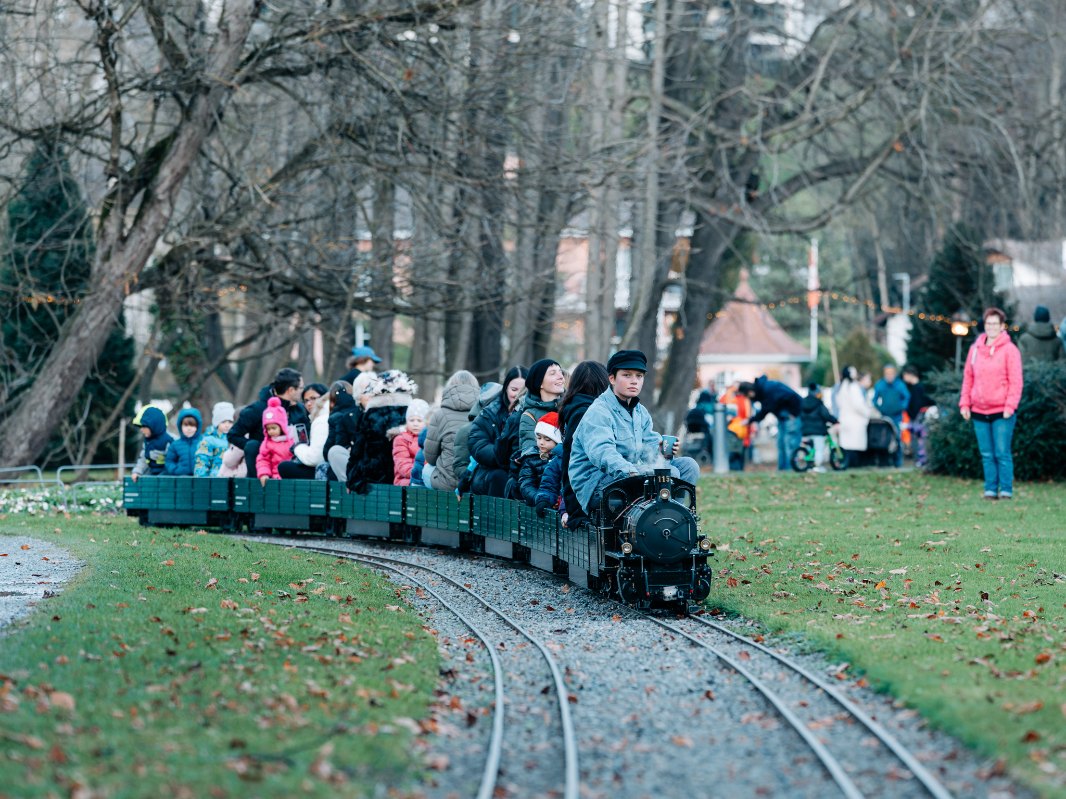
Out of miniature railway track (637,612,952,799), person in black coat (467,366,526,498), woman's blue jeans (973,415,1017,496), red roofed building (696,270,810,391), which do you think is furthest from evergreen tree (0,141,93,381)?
red roofed building (696,270,810,391)

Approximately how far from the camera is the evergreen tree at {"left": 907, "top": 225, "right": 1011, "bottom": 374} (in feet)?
129

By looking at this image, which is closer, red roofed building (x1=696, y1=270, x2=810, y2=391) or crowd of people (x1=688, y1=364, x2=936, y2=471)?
crowd of people (x1=688, y1=364, x2=936, y2=471)

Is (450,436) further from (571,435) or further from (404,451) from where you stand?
(571,435)

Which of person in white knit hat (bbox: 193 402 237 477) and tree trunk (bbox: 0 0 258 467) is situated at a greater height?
tree trunk (bbox: 0 0 258 467)

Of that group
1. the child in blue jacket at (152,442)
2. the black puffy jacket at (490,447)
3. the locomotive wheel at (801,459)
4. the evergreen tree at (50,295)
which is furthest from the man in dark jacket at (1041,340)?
Result: the evergreen tree at (50,295)

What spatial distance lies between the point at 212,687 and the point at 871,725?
3694 mm

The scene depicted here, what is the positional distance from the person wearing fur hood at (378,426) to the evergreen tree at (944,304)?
22.9 metres

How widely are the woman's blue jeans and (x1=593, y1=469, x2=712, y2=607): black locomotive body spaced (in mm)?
8408

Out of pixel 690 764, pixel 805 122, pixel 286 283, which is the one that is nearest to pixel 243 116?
pixel 286 283

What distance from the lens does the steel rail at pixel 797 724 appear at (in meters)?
7.16

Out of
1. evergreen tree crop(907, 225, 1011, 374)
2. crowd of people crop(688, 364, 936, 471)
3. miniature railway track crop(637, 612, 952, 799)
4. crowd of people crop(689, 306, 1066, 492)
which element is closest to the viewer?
miniature railway track crop(637, 612, 952, 799)

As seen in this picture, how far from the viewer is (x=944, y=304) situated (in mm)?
41062

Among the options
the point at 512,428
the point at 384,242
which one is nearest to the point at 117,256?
the point at 384,242

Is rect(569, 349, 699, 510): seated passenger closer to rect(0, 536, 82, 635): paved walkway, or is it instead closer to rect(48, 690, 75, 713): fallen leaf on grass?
rect(0, 536, 82, 635): paved walkway
